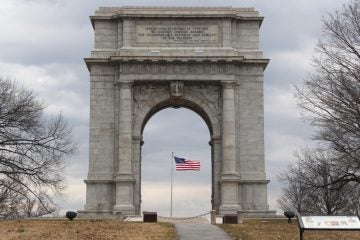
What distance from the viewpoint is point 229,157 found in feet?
156

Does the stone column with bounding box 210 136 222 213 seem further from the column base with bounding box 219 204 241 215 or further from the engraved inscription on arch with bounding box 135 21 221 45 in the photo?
the engraved inscription on arch with bounding box 135 21 221 45

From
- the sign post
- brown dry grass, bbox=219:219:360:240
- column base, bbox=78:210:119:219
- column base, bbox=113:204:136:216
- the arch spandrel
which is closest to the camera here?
the sign post

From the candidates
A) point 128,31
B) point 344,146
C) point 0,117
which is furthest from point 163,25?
point 344,146

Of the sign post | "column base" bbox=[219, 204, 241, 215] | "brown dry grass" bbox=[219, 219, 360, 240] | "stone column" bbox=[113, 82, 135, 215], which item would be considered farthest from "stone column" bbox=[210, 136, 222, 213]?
Result: the sign post

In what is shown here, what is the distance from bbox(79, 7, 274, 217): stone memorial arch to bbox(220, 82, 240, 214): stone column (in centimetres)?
7

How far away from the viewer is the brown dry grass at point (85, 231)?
26.6 m

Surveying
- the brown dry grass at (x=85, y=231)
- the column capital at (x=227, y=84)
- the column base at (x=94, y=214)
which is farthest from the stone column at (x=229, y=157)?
the brown dry grass at (x=85, y=231)

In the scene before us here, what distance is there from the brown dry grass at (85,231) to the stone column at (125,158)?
14.0 metres

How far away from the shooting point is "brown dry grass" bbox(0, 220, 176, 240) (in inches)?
1047

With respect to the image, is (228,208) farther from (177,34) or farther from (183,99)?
(177,34)

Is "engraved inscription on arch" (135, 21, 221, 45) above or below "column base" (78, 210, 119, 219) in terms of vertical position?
above

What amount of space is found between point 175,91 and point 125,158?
5937mm

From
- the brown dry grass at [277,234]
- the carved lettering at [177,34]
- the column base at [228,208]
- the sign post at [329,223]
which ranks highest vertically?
the carved lettering at [177,34]

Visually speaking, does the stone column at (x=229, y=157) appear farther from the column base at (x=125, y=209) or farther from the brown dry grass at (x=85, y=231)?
the brown dry grass at (x=85, y=231)
